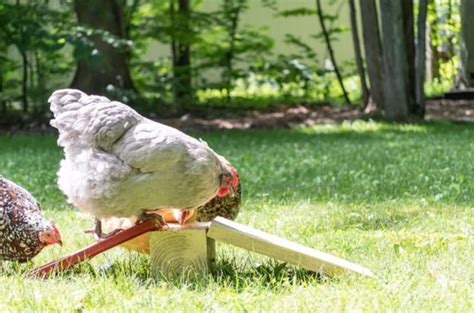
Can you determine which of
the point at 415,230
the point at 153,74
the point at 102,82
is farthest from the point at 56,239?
the point at 153,74

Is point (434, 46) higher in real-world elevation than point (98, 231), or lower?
lower

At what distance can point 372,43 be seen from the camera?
14.6 m

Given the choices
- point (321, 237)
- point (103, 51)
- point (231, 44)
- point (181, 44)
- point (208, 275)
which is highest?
point (208, 275)

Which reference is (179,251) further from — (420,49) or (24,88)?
(24,88)

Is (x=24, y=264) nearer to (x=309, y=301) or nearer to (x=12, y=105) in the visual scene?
(x=309, y=301)

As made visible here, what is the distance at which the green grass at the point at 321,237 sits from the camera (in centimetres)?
381

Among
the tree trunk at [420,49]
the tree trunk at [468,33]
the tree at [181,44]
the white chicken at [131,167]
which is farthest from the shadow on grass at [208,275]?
the tree trunk at [468,33]

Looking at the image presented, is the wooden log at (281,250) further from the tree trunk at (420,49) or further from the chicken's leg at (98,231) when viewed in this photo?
the tree trunk at (420,49)

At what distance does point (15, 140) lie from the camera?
43.4ft

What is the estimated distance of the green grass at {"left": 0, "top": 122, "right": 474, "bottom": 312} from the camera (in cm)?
381

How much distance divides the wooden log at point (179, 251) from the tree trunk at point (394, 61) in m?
9.44

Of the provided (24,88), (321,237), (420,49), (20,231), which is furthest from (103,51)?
(20,231)

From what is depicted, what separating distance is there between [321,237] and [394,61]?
843cm

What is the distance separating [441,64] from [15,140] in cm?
1102
